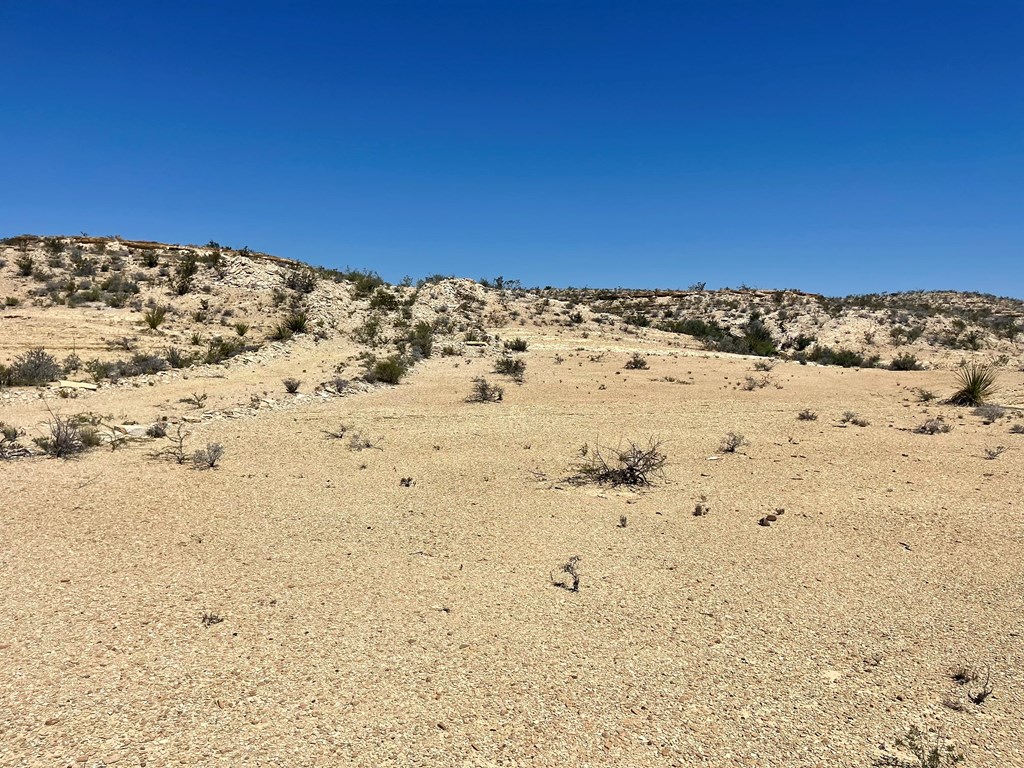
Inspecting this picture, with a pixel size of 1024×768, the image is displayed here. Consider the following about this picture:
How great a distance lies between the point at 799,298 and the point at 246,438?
44591 mm

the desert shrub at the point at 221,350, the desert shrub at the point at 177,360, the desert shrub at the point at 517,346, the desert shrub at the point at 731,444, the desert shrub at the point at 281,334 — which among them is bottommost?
the desert shrub at the point at 731,444

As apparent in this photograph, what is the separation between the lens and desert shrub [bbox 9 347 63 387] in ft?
45.3

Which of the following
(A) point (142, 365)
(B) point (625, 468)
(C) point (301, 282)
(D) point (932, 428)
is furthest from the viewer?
(C) point (301, 282)

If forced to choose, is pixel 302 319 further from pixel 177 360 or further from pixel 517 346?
pixel 517 346

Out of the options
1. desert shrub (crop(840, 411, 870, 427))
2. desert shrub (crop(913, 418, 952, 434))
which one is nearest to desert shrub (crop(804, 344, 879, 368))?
desert shrub (crop(840, 411, 870, 427))

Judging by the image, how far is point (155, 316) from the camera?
23578 mm

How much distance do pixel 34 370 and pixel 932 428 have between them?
19.9m

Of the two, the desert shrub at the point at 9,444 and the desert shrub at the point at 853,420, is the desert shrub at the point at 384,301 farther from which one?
the desert shrub at the point at 853,420

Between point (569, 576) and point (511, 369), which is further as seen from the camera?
point (511, 369)

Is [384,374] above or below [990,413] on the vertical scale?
above

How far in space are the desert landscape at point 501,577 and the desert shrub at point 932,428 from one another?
Answer: 7cm

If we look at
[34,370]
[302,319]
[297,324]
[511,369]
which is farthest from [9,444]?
[302,319]

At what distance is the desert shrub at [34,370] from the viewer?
1380 centimetres

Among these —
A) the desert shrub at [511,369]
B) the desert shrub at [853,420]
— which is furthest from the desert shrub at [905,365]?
the desert shrub at [511,369]
